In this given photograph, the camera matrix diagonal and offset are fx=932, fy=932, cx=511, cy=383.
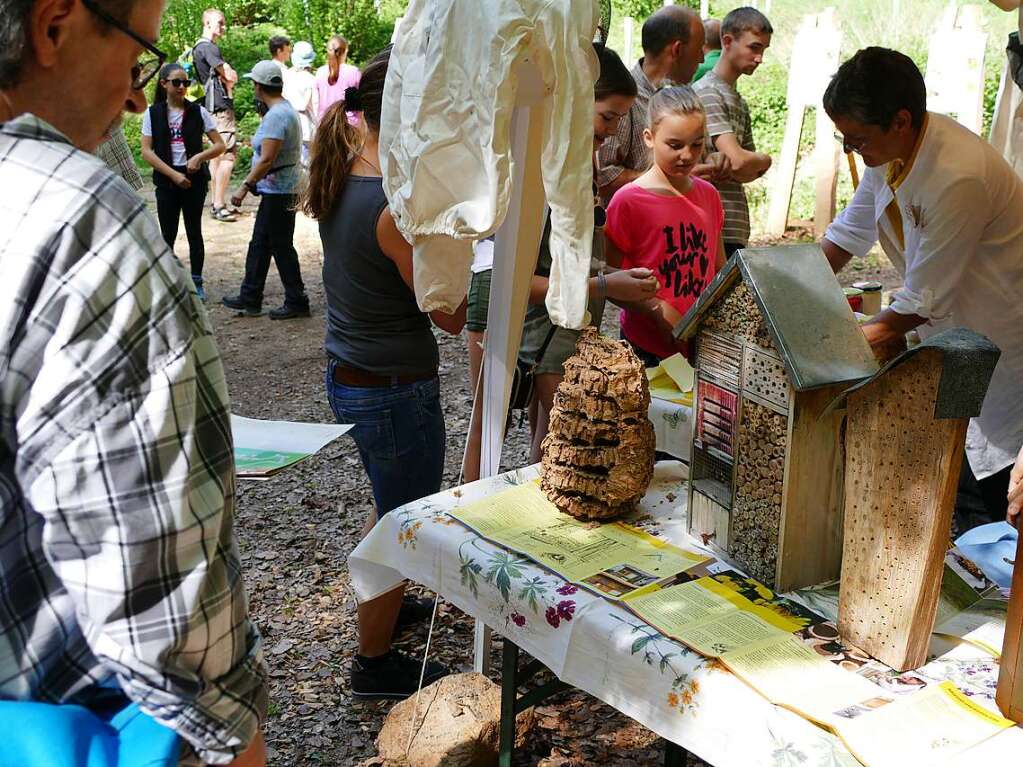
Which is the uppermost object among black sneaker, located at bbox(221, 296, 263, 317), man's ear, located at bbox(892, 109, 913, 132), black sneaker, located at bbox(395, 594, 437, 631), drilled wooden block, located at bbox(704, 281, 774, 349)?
man's ear, located at bbox(892, 109, 913, 132)

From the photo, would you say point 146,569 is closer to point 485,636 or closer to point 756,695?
point 756,695

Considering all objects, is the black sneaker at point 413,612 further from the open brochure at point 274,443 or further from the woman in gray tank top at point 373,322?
the open brochure at point 274,443

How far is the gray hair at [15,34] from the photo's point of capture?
84cm

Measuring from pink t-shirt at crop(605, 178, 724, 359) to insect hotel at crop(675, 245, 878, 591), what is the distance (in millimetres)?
1301

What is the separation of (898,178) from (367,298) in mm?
1437

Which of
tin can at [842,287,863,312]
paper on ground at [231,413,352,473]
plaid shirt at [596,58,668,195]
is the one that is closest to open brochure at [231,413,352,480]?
paper on ground at [231,413,352,473]

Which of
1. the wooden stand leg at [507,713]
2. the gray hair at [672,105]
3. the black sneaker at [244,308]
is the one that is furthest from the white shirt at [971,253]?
the black sneaker at [244,308]

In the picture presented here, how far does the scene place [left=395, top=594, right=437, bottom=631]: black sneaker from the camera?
3.04 m

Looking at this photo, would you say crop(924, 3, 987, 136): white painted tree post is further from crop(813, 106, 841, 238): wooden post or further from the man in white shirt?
the man in white shirt

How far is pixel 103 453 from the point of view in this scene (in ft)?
2.69

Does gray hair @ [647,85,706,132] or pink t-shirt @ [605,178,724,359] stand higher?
gray hair @ [647,85,706,132]

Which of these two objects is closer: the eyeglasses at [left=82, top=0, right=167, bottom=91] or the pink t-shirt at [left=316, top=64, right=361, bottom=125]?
the eyeglasses at [left=82, top=0, right=167, bottom=91]

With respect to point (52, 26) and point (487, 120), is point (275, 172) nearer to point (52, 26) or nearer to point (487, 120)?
point (487, 120)

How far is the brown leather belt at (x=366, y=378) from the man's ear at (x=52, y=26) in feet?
4.98
